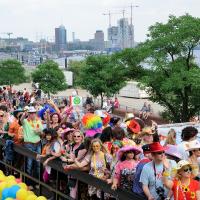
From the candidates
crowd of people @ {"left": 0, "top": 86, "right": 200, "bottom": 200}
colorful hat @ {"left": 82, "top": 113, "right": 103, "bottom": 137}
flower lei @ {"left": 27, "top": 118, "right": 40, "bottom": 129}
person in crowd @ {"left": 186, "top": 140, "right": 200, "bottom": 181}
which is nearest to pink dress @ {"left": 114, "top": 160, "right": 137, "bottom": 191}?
crowd of people @ {"left": 0, "top": 86, "right": 200, "bottom": 200}

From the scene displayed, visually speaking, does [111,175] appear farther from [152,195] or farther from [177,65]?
[177,65]

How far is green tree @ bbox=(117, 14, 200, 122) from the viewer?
28000 mm

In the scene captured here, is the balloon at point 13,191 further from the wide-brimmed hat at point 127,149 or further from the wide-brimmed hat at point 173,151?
the wide-brimmed hat at point 173,151

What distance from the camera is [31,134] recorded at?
367 inches

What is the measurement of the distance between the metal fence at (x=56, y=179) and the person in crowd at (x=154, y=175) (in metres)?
0.27

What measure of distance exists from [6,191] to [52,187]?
72 cm

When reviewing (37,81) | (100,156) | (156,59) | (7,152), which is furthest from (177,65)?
(37,81)

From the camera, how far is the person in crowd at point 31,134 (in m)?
8.96

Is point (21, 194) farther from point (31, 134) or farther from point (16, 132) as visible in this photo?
point (16, 132)

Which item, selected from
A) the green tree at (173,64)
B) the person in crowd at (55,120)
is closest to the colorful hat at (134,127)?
the person in crowd at (55,120)

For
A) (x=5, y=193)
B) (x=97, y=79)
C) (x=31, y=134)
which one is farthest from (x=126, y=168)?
(x=97, y=79)

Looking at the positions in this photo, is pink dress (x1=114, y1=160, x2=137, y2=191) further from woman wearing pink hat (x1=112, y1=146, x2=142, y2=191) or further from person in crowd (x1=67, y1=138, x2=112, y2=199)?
person in crowd (x1=67, y1=138, x2=112, y2=199)

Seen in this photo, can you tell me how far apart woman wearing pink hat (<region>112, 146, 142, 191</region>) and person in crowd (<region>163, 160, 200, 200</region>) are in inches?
26.2

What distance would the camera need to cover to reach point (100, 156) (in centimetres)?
707
